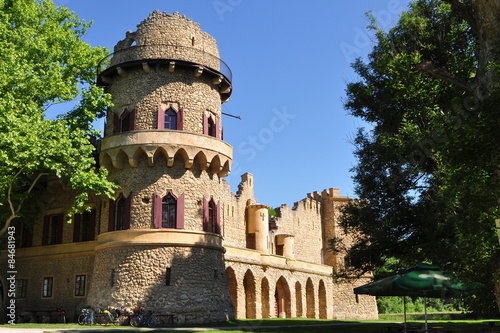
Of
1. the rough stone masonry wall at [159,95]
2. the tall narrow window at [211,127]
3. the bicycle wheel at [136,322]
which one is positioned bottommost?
the bicycle wheel at [136,322]

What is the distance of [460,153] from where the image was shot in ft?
38.8

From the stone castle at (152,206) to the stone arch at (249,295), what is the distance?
8.52 metres

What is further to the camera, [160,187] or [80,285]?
[80,285]

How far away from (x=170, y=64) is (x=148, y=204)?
263 inches

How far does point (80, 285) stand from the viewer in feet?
84.2

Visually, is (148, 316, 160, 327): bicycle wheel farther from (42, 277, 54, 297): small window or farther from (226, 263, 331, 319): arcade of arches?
(226, 263, 331, 319): arcade of arches

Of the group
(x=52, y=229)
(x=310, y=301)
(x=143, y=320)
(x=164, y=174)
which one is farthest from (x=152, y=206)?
(x=310, y=301)

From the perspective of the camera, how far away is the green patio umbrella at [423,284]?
562 inches

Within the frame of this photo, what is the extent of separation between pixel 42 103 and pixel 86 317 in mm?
10349

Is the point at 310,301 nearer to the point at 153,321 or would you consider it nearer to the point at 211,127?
the point at 211,127

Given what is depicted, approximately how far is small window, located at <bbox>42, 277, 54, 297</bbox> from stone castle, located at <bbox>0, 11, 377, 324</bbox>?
4.0 inches

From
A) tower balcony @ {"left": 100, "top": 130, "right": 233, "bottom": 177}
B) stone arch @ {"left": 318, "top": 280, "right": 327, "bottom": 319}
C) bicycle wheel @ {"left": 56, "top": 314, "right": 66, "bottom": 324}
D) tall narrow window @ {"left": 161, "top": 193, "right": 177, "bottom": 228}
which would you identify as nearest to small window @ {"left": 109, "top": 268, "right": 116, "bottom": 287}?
tall narrow window @ {"left": 161, "top": 193, "right": 177, "bottom": 228}

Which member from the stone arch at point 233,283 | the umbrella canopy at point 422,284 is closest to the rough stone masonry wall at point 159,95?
the stone arch at point 233,283

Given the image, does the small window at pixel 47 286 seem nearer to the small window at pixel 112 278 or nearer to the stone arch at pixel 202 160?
the small window at pixel 112 278
